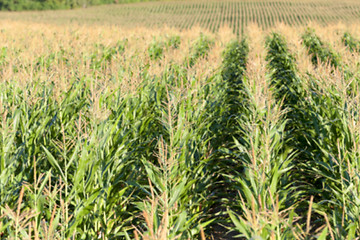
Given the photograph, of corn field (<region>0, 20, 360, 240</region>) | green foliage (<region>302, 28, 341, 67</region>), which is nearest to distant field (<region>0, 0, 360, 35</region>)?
green foliage (<region>302, 28, 341, 67</region>)

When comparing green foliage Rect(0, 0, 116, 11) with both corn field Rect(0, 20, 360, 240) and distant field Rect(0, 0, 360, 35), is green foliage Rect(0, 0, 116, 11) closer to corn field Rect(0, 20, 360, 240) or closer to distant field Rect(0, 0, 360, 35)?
distant field Rect(0, 0, 360, 35)

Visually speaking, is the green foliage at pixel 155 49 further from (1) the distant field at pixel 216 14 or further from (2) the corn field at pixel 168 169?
(1) the distant field at pixel 216 14

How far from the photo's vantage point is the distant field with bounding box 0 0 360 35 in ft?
122

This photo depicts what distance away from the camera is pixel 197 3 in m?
52.3

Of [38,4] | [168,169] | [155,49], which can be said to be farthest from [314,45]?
[38,4]

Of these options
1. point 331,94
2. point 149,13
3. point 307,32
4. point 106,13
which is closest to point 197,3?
point 149,13

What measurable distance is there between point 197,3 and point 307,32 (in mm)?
41913

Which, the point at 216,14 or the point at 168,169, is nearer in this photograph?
the point at 168,169

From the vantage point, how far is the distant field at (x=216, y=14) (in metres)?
37.3

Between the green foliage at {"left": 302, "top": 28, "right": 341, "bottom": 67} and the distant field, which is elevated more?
the green foliage at {"left": 302, "top": 28, "right": 341, "bottom": 67}

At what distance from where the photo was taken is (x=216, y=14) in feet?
143

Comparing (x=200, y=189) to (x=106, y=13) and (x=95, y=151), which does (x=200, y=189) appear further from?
(x=106, y=13)

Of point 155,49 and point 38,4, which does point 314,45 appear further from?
point 38,4

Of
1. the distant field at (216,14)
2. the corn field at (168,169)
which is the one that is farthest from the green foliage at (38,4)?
the corn field at (168,169)
